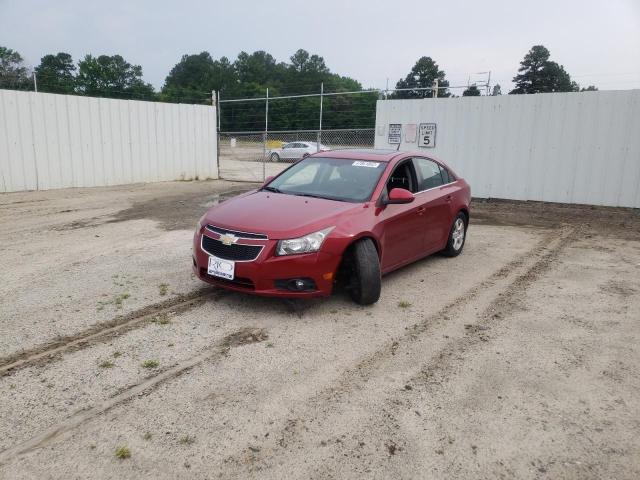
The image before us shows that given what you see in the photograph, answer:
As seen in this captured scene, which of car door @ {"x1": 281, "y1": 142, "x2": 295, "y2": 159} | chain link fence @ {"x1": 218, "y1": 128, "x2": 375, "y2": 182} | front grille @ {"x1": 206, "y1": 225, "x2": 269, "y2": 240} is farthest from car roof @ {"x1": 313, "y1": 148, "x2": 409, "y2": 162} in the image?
car door @ {"x1": 281, "y1": 142, "x2": 295, "y2": 159}

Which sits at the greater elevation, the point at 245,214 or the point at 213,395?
the point at 245,214

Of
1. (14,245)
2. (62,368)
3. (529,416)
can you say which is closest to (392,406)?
(529,416)

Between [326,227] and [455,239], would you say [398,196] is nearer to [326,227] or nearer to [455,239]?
[326,227]

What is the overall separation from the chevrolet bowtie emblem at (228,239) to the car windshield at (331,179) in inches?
46.2

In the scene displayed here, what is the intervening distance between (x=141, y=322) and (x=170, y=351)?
2.29 feet

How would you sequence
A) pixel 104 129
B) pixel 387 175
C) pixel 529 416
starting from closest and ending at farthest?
pixel 529 416
pixel 387 175
pixel 104 129

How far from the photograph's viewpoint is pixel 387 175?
5547 mm

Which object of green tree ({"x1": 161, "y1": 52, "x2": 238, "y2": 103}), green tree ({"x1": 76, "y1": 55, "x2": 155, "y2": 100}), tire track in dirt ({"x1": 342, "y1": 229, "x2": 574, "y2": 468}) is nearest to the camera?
tire track in dirt ({"x1": 342, "y1": 229, "x2": 574, "y2": 468})

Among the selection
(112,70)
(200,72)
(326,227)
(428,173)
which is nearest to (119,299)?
(326,227)

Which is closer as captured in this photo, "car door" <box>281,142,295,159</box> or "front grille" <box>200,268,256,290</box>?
"front grille" <box>200,268,256,290</box>

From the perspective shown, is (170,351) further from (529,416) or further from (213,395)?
(529,416)

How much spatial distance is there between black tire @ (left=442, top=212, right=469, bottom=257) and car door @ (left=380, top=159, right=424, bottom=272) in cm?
92

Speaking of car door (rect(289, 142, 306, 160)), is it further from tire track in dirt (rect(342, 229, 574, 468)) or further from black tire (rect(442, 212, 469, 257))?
tire track in dirt (rect(342, 229, 574, 468))

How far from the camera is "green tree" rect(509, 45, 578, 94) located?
6116 centimetres
